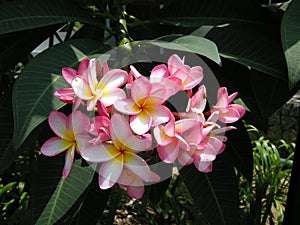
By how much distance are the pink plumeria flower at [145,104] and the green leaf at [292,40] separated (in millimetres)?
233

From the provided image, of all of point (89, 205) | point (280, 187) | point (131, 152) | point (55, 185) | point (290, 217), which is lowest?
point (280, 187)

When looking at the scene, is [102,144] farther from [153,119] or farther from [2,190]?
[2,190]

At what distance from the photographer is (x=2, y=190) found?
6.08 ft

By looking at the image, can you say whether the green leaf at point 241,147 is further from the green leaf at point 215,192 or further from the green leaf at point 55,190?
the green leaf at point 55,190

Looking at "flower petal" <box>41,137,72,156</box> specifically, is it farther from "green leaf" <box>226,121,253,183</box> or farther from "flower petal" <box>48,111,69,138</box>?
"green leaf" <box>226,121,253,183</box>

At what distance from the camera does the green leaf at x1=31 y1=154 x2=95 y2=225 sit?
74 centimetres

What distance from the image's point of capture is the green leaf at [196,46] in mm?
683

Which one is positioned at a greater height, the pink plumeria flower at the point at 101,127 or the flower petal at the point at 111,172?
the pink plumeria flower at the point at 101,127

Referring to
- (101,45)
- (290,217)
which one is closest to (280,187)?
(290,217)

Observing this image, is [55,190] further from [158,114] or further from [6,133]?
[158,114]

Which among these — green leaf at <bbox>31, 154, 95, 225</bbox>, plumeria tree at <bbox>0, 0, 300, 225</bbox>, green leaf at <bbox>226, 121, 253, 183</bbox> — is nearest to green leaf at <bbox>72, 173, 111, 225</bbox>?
plumeria tree at <bbox>0, 0, 300, 225</bbox>

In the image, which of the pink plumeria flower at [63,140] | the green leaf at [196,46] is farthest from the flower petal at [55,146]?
the green leaf at [196,46]

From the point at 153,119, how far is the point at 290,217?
0.76 m

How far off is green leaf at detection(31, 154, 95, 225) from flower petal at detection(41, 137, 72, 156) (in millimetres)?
165
